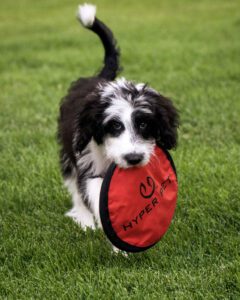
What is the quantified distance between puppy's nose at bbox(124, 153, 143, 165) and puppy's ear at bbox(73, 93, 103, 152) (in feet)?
1.23

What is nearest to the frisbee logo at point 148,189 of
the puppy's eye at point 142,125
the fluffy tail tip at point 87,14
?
the puppy's eye at point 142,125

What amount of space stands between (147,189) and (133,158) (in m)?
0.37

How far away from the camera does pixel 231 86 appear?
801cm

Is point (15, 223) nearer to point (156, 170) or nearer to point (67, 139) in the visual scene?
point (67, 139)

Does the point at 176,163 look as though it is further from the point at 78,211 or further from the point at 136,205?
the point at 136,205

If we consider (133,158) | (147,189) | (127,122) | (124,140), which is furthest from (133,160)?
(147,189)

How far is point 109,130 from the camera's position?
3527 mm

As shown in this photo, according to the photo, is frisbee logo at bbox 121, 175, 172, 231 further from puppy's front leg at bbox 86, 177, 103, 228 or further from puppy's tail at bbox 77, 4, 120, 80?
puppy's tail at bbox 77, 4, 120, 80

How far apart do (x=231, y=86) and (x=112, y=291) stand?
210 inches

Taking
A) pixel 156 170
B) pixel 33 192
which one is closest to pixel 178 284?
pixel 156 170

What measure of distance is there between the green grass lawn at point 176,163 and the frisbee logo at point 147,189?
15.8 inches

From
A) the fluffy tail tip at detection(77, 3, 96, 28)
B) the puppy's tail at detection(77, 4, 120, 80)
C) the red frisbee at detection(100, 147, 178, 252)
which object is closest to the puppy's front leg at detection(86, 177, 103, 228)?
the red frisbee at detection(100, 147, 178, 252)

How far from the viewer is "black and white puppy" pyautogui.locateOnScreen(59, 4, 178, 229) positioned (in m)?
Result: 3.40

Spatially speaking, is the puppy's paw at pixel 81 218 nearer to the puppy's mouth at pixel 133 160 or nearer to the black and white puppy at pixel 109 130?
the black and white puppy at pixel 109 130
